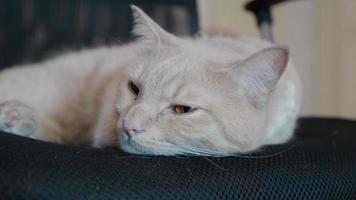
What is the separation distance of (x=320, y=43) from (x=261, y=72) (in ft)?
6.21

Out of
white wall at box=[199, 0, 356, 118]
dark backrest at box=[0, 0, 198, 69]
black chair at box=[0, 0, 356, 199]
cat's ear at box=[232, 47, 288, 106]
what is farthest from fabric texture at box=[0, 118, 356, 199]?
white wall at box=[199, 0, 356, 118]

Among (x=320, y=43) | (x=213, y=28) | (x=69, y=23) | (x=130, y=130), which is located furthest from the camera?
(x=320, y=43)

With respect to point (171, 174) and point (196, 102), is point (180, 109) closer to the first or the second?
point (196, 102)

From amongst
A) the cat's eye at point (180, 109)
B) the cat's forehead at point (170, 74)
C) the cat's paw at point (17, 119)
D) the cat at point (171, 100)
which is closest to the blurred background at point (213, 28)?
the cat at point (171, 100)

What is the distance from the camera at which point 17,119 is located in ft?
3.07

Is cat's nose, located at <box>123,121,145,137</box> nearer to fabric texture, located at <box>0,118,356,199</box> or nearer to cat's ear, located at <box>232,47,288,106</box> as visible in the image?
fabric texture, located at <box>0,118,356,199</box>

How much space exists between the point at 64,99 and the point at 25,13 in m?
0.34

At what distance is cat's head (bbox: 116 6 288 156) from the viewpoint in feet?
2.53

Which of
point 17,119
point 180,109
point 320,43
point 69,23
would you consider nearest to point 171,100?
point 180,109

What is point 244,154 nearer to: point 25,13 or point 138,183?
point 138,183

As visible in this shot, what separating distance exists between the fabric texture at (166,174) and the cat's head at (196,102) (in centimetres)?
4

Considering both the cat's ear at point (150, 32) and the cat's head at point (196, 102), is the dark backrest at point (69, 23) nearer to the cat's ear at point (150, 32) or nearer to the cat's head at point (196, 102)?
the cat's ear at point (150, 32)

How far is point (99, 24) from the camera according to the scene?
149 cm

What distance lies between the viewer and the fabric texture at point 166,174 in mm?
561
